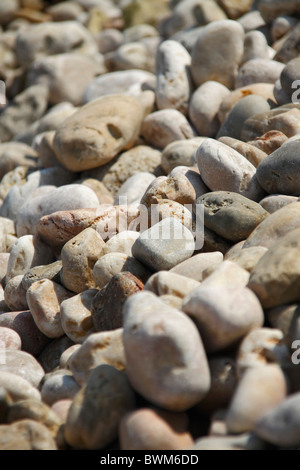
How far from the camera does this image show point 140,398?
2113mm

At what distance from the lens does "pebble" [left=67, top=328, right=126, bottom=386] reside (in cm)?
225

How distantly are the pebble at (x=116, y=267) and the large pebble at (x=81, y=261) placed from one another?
0.35 feet

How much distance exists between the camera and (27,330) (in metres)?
3.07

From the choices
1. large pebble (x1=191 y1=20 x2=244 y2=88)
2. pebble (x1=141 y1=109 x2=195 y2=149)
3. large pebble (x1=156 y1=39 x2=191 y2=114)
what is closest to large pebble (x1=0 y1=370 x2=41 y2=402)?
pebble (x1=141 y1=109 x2=195 y2=149)

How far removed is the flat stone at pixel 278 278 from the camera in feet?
6.95

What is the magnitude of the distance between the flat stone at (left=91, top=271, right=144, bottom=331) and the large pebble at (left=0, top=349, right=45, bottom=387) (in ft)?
1.21

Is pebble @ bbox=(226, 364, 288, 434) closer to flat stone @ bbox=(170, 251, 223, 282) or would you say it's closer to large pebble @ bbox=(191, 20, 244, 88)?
flat stone @ bbox=(170, 251, 223, 282)

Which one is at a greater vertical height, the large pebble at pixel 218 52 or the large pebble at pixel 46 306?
the large pebble at pixel 218 52

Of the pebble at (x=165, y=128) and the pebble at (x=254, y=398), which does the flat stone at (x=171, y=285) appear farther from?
the pebble at (x=165, y=128)

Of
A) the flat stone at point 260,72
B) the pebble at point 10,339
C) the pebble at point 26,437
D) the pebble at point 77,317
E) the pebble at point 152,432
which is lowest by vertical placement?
the pebble at point 10,339

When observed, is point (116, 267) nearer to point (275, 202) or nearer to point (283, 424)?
point (275, 202)

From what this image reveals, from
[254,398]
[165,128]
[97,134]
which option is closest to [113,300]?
[254,398]

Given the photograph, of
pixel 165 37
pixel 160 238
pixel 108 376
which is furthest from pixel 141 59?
pixel 108 376

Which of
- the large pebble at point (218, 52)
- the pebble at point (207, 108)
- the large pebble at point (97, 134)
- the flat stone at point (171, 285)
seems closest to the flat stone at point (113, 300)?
the flat stone at point (171, 285)
